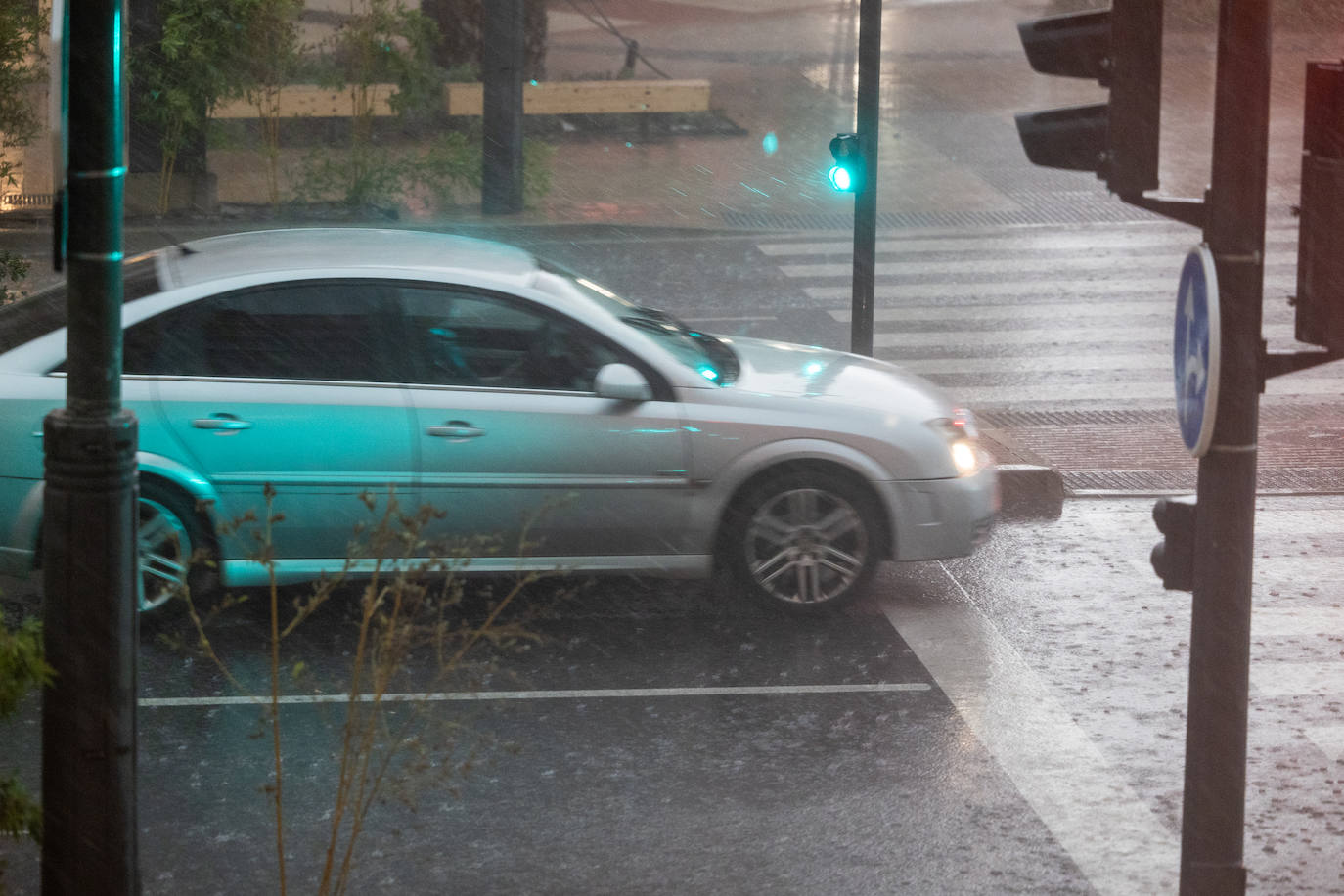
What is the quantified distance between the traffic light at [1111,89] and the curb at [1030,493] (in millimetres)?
4732

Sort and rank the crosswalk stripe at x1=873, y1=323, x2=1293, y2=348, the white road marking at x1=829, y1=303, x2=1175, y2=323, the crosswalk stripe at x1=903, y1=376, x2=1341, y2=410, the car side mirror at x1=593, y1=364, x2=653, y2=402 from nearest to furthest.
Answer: the car side mirror at x1=593, y1=364, x2=653, y2=402, the crosswalk stripe at x1=903, y1=376, x2=1341, y2=410, the crosswalk stripe at x1=873, y1=323, x2=1293, y2=348, the white road marking at x1=829, y1=303, x2=1175, y2=323

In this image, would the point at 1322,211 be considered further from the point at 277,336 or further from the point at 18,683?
the point at 277,336

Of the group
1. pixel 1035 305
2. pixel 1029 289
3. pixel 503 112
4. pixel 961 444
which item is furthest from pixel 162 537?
pixel 503 112

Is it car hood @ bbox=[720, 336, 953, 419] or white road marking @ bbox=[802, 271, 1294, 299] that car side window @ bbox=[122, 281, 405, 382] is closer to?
car hood @ bbox=[720, 336, 953, 419]

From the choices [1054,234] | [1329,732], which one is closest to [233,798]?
[1329,732]

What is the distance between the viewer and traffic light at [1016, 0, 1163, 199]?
4277mm

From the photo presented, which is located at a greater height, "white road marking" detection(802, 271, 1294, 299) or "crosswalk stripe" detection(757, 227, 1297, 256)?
"crosswalk stripe" detection(757, 227, 1297, 256)

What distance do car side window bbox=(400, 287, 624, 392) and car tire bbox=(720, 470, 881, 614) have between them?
95cm

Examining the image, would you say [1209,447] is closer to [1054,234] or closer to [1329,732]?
[1329,732]

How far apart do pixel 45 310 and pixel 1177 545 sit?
5321mm

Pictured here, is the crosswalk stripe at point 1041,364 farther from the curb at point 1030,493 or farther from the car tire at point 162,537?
the car tire at point 162,537

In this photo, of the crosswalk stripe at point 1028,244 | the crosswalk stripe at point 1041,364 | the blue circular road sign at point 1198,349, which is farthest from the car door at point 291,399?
the crosswalk stripe at point 1028,244

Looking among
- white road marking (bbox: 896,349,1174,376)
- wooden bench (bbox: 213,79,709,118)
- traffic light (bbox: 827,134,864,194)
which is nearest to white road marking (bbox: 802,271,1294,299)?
white road marking (bbox: 896,349,1174,376)

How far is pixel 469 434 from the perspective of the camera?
718 centimetres
